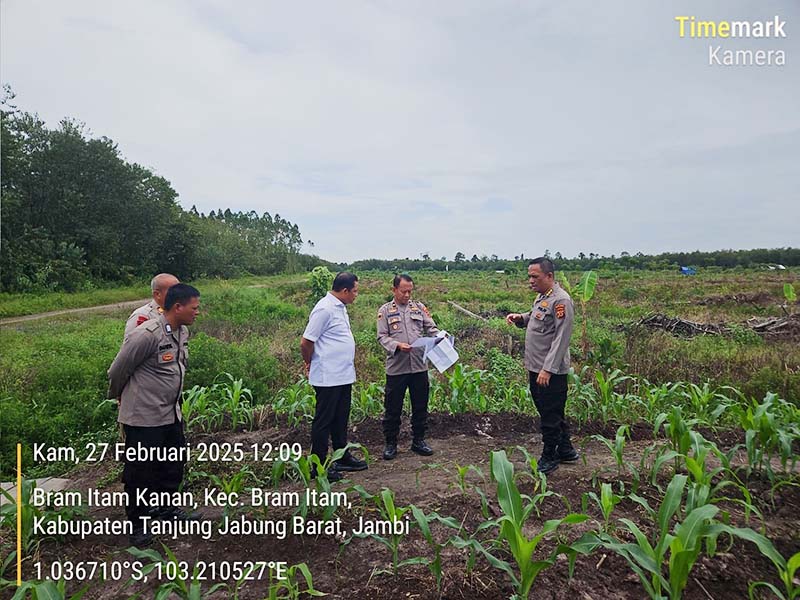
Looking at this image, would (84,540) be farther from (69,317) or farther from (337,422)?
(69,317)

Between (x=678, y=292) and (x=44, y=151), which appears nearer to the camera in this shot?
(x=678, y=292)

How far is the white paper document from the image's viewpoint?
4168 millimetres

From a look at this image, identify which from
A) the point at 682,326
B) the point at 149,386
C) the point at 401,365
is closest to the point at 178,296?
the point at 149,386

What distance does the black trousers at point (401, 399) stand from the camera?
13.9 ft

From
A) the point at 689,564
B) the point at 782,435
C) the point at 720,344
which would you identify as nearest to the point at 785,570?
the point at 689,564

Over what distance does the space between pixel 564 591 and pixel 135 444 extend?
262cm

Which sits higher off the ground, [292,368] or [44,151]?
[44,151]

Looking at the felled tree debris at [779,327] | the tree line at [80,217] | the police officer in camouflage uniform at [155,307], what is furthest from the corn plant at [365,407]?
the tree line at [80,217]

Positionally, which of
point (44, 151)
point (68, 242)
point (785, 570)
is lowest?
point (785, 570)

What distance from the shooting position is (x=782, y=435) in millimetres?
3254

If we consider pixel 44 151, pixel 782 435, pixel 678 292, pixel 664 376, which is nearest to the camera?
pixel 782 435

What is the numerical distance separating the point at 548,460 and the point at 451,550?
1.47 metres

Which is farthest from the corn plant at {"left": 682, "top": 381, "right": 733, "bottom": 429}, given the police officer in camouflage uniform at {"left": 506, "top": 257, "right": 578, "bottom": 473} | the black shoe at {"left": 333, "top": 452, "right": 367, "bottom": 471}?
the black shoe at {"left": 333, "top": 452, "right": 367, "bottom": 471}

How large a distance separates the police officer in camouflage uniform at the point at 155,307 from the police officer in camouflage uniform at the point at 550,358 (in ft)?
8.81
